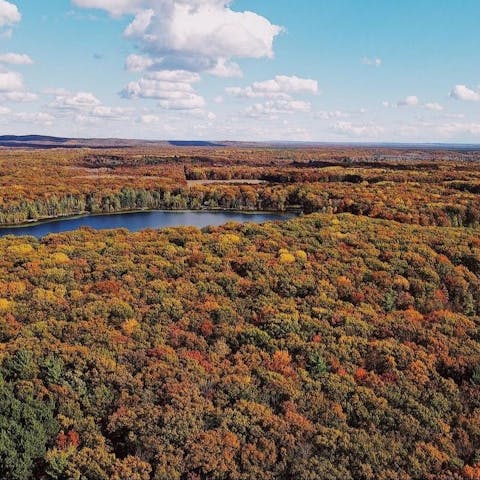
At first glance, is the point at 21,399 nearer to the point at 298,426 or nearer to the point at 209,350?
the point at 209,350

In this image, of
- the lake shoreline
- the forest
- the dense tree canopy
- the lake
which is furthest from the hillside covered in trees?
the dense tree canopy

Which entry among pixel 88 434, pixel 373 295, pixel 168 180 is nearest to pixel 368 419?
pixel 88 434

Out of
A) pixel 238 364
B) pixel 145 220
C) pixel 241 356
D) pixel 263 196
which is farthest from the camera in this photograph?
pixel 263 196

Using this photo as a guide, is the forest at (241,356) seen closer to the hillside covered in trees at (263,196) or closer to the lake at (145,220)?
the hillside covered in trees at (263,196)

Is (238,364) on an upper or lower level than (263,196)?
lower

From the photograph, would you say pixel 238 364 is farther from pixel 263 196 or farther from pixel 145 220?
pixel 263 196

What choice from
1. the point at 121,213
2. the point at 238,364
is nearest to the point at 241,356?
the point at 238,364
